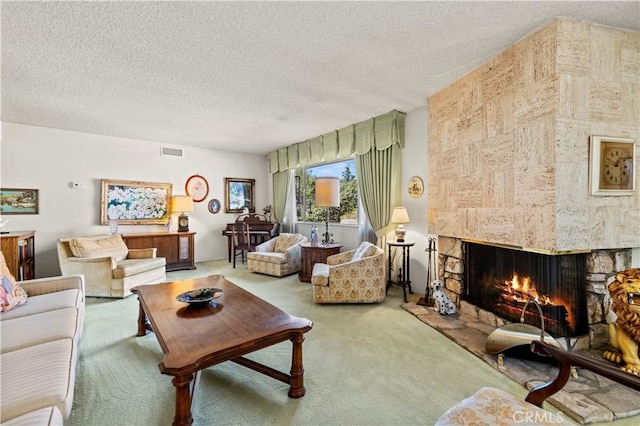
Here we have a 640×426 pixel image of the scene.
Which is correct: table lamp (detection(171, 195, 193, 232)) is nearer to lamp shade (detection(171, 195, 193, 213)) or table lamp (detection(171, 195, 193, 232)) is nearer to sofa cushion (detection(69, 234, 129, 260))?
lamp shade (detection(171, 195, 193, 213))

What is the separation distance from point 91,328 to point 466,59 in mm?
4451

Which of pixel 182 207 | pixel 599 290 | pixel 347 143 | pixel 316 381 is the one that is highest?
pixel 347 143

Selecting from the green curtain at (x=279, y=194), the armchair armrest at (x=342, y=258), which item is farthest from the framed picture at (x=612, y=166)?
the green curtain at (x=279, y=194)

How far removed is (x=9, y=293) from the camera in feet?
7.23

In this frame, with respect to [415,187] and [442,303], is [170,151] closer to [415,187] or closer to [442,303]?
[415,187]

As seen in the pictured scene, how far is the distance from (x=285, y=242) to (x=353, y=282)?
7.70ft

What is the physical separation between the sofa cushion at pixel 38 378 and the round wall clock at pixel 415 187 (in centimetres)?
372

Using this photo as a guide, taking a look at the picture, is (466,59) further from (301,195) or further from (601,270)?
(301,195)

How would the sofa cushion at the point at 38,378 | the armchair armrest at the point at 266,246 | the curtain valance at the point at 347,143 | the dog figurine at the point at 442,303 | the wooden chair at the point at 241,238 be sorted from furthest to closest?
the wooden chair at the point at 241,238 → the armchair armrest at the point at 266,246 → the curtain valance at the point at 347,143 → the dog figurine at the point at 442,303 → the sofa cushion at the point at 38,378

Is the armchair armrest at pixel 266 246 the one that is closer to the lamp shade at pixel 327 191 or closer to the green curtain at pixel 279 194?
the green curtain at pixel 279 194

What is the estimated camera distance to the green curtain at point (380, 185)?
13.7 ft

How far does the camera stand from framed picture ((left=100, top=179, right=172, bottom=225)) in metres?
5.18

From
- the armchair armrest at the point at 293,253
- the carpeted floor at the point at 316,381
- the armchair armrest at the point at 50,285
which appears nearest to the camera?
the carpeted floor at the point at 316,381

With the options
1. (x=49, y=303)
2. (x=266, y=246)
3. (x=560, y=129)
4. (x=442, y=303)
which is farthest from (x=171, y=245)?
(x=560, y=129)
